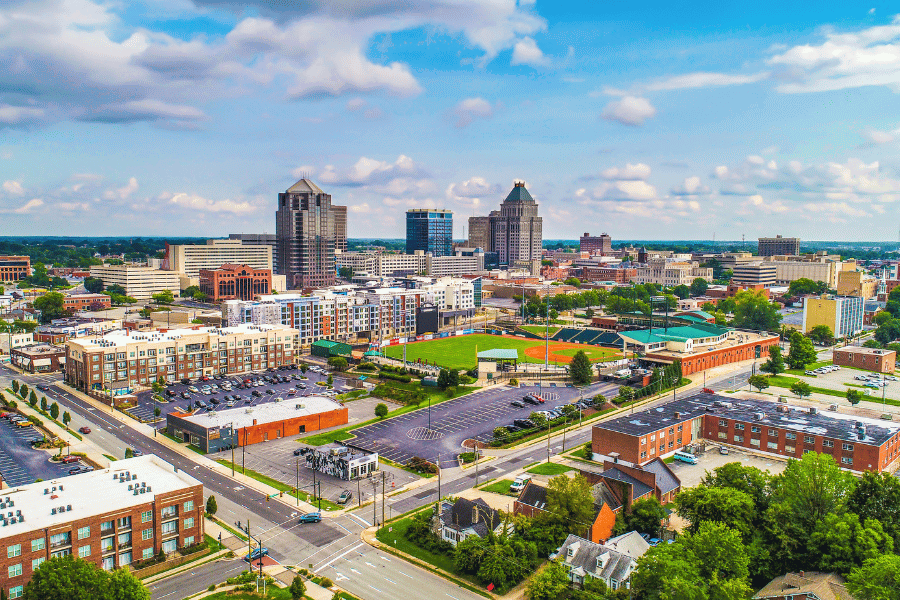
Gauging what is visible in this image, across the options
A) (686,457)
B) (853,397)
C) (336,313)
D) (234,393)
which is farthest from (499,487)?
(336,313)

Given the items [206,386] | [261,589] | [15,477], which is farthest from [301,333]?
[261,589]

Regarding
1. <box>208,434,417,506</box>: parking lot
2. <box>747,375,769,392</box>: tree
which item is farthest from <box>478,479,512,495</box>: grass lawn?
<box>747,375,769,392</box>: tree

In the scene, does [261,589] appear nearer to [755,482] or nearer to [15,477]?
[15,477]

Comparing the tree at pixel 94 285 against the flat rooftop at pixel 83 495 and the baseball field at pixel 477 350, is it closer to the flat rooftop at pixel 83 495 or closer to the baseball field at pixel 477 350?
the baseball field at pixel 477 350

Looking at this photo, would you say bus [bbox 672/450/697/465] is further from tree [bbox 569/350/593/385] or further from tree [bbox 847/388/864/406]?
tree [bbox 847/388/864/406]

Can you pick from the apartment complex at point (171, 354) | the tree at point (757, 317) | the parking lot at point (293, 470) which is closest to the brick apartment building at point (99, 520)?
the parking lot at point (293, 470)
